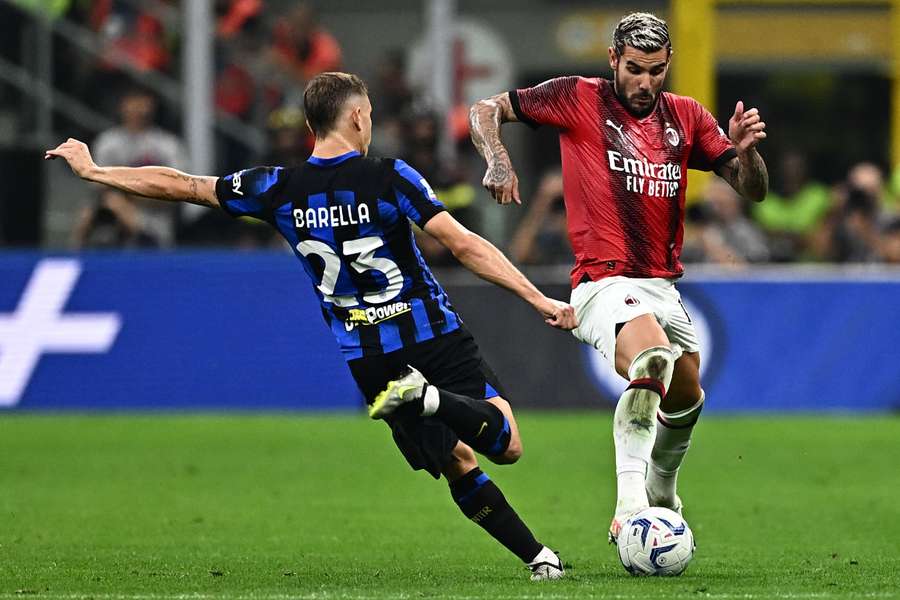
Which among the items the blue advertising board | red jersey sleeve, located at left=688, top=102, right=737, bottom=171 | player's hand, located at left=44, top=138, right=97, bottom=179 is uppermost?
player's hand, located at left=44, top=138, right=97, bottom=179

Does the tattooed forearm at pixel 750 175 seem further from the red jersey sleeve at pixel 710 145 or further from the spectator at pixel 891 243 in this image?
the spectator at pixel 891 243

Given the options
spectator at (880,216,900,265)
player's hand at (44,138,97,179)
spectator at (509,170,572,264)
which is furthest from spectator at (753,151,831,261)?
player's hand at (44,138,97,179)

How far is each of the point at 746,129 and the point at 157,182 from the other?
2487 millimetres

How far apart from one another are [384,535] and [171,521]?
3.95 feet

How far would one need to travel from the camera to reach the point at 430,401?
6887mm

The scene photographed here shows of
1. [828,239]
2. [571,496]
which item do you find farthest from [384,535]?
[828,239]

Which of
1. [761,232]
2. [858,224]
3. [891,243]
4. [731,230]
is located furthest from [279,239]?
[891,243]

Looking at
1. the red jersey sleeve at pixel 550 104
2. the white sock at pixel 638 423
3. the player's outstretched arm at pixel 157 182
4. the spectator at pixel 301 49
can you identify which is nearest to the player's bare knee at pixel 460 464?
the white sock at pixel 638 423

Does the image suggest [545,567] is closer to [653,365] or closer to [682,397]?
[653,365]

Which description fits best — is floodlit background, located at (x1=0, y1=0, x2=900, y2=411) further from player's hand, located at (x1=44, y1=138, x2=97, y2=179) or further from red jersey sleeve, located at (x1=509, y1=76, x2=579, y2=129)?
player's hand, located at (x1=44, y1=138, x2=97, y2=179)

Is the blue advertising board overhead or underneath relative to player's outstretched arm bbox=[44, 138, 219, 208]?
underneath

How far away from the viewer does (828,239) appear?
55.6 ft

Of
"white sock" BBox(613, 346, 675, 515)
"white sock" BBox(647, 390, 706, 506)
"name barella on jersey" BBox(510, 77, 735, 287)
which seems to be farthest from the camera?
"white sock" BBox(647, 390, 706, 506)

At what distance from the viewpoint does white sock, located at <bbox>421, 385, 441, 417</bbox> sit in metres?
6.88
